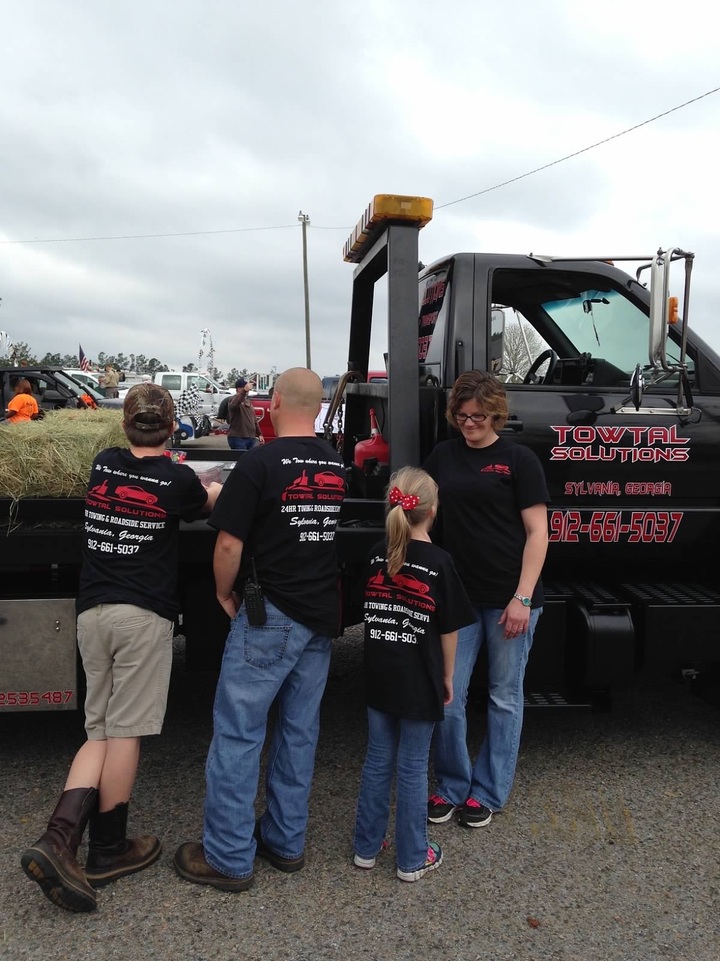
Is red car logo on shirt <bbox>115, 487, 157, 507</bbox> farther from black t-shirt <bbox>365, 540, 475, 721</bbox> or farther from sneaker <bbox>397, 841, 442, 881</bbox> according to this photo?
sneaker <bbox>397, 841, 442, 881</bbox>

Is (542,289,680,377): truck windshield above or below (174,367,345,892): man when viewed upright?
above

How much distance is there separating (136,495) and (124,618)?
0.43 metres

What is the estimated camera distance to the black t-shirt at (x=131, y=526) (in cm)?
284

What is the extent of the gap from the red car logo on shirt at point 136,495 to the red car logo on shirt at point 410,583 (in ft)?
2.93

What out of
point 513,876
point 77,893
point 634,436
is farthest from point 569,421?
point 77,893

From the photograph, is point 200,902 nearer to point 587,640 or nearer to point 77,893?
point 77,893

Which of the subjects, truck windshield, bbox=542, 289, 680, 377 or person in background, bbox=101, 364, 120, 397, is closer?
truck windshield, bbox=542, 289, 680, 377

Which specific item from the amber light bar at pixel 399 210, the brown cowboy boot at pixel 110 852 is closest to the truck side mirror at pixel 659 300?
the amber light bar at pixel 399 210

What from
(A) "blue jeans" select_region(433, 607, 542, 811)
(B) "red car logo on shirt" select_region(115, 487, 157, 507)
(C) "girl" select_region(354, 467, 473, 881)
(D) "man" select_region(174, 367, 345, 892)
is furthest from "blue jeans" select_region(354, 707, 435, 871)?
(B) "red car logo on shirt" select_region(115, 487, 157, 507)

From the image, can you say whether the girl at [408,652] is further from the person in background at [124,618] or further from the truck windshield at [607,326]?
the truck windshield at [607,326]

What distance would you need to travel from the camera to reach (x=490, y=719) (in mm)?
3264

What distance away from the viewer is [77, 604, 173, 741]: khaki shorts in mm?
2838

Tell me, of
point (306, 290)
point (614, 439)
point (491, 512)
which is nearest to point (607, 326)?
point (614, 439)

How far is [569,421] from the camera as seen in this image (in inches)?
142
